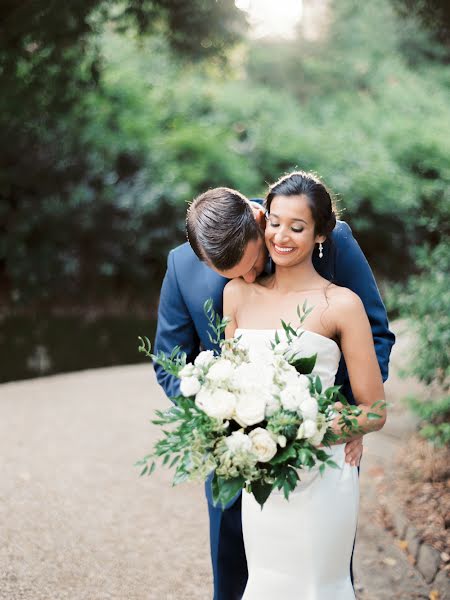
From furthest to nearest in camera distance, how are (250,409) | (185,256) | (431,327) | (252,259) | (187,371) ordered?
(431,327) → (185,256) → (252,259) → (187,371) → (250,409)

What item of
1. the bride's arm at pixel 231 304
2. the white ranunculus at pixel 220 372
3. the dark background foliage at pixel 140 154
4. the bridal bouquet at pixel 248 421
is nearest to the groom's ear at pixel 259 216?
the bride's arm at pixel 231 304

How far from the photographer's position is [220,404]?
6.86ft

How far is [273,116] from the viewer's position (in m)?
16.7

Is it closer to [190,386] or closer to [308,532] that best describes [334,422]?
[308,532]

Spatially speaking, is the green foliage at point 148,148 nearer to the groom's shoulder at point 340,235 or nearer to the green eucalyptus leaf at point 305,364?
the groom's shoulder at point 340,235

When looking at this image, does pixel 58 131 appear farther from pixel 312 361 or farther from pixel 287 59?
pixel 287 59

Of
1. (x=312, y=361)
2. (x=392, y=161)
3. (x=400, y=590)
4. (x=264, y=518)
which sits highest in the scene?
(x=392, y=161)

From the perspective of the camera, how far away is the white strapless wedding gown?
8.14ft


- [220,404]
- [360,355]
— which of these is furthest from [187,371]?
[360,355]

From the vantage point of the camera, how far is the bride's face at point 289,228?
2.48 metres

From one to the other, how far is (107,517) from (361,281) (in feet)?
9.10

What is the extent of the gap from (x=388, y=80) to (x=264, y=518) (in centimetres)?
1842

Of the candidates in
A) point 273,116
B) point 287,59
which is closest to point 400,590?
point 273,116

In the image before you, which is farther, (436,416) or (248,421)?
(436,416)
